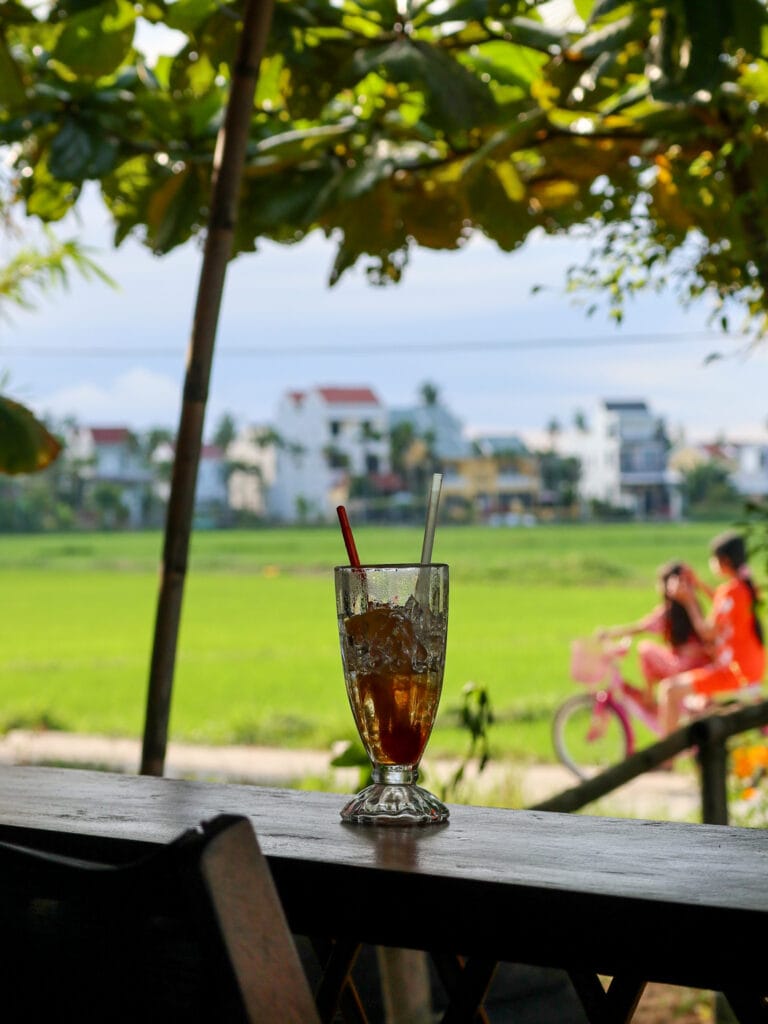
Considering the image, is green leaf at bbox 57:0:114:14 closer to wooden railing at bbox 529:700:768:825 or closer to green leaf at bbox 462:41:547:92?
green leaf at bbox 462:41:547:92

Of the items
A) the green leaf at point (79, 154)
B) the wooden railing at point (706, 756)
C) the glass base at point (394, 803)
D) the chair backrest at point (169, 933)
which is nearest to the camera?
the chair backrest at point (169, 933)

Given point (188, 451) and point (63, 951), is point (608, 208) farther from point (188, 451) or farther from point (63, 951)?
point (63, 951)

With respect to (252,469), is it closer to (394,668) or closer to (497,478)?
(497,478)

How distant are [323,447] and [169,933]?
43.5m

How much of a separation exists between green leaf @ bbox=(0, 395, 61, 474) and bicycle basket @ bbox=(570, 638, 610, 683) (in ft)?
16.8

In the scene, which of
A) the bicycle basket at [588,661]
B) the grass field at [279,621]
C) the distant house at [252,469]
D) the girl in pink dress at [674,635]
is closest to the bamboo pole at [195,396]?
the girl in pink dress at [674,635]

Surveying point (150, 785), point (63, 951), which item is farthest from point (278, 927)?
point (150, 785)

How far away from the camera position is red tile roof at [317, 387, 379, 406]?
43.8m

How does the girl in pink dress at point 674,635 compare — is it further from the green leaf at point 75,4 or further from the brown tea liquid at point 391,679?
the brown tea liquid at point 391,679

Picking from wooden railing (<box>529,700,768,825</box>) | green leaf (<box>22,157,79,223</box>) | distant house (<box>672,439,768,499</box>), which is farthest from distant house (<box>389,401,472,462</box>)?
green leaf (<box>22,157,79,223</box>)

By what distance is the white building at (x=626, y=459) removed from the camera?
4106 cm

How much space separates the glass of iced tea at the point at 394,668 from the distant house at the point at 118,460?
4232 centimetres

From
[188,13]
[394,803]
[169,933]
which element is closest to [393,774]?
[394,803]

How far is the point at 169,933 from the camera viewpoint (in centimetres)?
43
